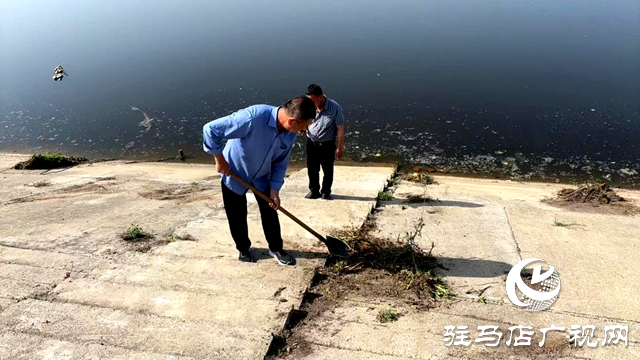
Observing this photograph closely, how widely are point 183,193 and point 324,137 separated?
2.74 m

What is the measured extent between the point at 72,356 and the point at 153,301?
2.38 feet

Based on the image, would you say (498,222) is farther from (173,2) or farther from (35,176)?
(173,2)

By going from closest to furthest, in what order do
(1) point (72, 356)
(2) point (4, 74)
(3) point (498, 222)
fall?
→ (1) point (72, 356), (3) point (498, 222), (2) point (4, 74)

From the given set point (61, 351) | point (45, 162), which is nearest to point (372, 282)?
point (61, 351)

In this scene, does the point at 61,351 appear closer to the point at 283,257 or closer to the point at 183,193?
the point at 283,257

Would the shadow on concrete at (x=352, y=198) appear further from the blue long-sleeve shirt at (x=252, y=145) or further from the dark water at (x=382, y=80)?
the dark water at (x=382, y=80)

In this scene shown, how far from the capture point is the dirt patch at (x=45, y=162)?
1052 cm

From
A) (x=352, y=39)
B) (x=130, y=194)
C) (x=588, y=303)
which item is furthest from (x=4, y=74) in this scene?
(x=588, y=303)

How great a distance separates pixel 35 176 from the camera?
966 cm

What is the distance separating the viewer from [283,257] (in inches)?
175

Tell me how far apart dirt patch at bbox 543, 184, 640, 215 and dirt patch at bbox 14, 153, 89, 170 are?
999 centimetres

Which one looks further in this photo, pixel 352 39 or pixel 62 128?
pixel 352 39

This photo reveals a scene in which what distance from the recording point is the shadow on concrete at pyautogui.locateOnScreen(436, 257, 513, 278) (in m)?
4.26

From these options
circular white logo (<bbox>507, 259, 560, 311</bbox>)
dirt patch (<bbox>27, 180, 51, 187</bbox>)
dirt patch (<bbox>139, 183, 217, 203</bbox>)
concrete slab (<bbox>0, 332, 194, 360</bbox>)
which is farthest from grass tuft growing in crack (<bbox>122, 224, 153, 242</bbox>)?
dirt patch (<bbox>27, 180, 51, 187</bbox>)
